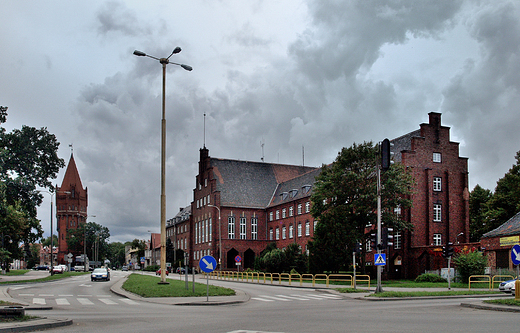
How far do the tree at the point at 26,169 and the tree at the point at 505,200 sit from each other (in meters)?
48.5

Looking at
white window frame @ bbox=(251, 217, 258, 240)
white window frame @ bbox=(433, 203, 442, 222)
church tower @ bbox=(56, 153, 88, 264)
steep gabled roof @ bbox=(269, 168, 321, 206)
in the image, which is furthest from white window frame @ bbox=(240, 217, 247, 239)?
church tower @ bbox=(56, 153, 88, 264)

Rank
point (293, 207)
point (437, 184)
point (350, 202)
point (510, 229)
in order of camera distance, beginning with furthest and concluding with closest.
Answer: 1. point (293, 207)
2. point (437, 184)
3. point (350, 202)
4. point (510, 229)

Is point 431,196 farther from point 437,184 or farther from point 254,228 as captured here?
point 254,228

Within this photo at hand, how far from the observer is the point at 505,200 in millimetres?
62062

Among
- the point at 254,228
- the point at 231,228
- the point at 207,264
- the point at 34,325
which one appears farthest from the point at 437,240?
the point at 34,325

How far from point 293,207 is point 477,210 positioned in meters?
25.3

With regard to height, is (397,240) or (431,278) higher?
(397,240)

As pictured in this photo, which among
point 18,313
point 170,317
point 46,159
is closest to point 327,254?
point 46,159

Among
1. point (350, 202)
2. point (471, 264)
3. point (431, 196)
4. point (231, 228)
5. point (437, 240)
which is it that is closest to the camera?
point (471, 264)

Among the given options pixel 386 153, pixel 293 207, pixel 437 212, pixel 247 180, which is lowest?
pixel 437 212

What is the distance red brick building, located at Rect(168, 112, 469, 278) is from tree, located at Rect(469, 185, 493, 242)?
15936 mm

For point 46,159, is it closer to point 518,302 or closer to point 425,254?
point 425,254

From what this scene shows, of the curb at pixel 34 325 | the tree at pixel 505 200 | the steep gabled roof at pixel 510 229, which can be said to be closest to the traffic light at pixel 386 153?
the curb at pixel 34 325

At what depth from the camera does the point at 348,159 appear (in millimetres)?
47938
